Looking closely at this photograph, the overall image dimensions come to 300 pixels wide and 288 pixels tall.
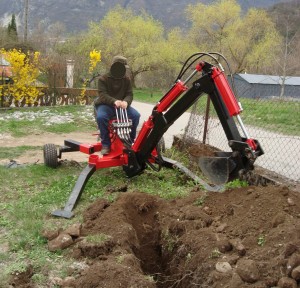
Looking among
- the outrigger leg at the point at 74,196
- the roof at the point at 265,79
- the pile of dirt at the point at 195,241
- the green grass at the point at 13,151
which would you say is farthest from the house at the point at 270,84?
the pile of dirt at the point at 195,241

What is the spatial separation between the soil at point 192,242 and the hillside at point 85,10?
132 meters

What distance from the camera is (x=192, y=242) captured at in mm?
4086

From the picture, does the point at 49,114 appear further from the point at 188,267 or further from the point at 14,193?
the point at 188,267

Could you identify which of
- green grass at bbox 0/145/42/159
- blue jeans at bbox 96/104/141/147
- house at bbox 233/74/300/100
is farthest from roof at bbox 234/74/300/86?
blue jeans at bbox 96/104/141/147

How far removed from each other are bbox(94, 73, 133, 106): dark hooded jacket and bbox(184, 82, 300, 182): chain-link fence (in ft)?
4.11

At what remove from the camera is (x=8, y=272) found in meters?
3.77

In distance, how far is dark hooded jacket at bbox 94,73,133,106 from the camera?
22.8 ft

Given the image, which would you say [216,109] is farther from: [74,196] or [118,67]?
[118,67]

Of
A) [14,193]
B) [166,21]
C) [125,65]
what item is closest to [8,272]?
[14,193]

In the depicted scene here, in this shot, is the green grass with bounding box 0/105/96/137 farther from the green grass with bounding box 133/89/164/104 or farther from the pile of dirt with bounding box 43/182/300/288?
the green grass with bounding box 133/89/164/104

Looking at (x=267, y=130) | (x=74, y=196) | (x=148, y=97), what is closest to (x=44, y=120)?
(x=267, y=130)

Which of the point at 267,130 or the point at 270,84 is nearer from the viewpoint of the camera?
the point at 267,130

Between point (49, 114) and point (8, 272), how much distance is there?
1120 centimetres

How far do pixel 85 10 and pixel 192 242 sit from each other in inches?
6528
